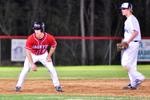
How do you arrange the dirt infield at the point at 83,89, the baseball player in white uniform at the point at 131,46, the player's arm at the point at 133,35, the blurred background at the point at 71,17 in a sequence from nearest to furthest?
the dirt infield at the point at 83,89
the player's arm at the point at 133,35
the baseball player in white uniform at the point at 131,46
the blurred background at the point at 71,17

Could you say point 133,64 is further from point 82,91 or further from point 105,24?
point 105,24

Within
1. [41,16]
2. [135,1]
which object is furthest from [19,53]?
[135,1]

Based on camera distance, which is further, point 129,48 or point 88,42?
point 88,42

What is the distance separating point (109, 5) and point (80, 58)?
26.5 ft

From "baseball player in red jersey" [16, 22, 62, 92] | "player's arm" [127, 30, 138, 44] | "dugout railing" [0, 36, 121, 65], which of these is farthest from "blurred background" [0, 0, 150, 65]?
"baseball player in red jersey" [16, 22, 62, 92]

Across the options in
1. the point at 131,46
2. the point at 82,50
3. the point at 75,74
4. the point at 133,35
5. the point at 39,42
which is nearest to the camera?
the point at 39,42

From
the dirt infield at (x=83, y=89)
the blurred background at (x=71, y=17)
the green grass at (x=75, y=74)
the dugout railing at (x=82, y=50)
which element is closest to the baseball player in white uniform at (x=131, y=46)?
the dirt infield at (x=83, y=89)

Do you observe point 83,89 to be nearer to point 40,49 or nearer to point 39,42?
point 40,49

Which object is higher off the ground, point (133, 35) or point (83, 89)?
point (133, 35)

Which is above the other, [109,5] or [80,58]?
[109,5]

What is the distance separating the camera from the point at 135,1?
4203 cm

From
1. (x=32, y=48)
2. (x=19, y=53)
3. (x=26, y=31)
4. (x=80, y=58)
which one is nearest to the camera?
(x=32, y=48)

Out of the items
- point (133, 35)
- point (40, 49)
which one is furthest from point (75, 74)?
point (40, 49)

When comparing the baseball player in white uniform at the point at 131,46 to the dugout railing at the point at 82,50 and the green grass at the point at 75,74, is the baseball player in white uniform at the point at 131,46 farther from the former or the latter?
the dugout railing at the point at 82,50
